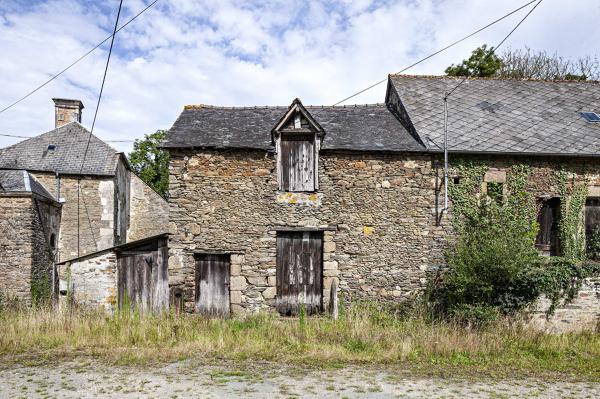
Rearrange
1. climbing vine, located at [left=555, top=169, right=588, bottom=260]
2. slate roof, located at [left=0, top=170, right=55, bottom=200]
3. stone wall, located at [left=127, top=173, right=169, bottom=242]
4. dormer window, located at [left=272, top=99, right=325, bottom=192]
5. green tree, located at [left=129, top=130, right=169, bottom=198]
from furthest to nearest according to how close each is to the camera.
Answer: green tree, located at [left=129, top=130, right=169, bottom=198]
stone wall, located at [left=127, top=173, right=169, bottom=242]
slate roof, located at [left=0, top=170, right=55, bottom=200]
climbing vine, located at [left=555, top=169, right=588, bottom=260]
dormer window, located at [left=272, top=99, right=325, bottom=192]

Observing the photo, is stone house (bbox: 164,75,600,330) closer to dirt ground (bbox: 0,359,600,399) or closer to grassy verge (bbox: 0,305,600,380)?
grassy verge (bbox: 0,305,600,380)

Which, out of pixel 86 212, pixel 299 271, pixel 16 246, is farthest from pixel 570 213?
pixel 86 212

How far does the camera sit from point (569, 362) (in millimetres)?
7316

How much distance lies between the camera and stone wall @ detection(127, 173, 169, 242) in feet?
64.6

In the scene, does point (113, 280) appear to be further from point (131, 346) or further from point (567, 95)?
point (567, 95)

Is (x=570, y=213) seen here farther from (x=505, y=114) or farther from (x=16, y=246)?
(x=16, y=246)

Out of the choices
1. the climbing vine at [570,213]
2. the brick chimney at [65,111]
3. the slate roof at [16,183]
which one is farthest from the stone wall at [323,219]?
the brick chimney at [65,111]

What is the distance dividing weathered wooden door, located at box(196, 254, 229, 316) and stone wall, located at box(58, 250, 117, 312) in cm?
251

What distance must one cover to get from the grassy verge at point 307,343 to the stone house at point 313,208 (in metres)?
1.65

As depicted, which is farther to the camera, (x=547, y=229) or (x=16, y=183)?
(x=16, y=183)

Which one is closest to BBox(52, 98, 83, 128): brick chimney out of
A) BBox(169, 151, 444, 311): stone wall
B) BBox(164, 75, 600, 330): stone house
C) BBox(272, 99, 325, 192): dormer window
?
BBox(164, 75, 600, 330): stone house

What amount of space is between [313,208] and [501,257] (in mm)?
4432

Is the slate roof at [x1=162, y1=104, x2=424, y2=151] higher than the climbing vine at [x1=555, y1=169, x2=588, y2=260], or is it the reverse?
the slate roof at [x1=162, y1=104, x2=424, y2=151]

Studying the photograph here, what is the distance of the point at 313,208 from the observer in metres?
10.9
